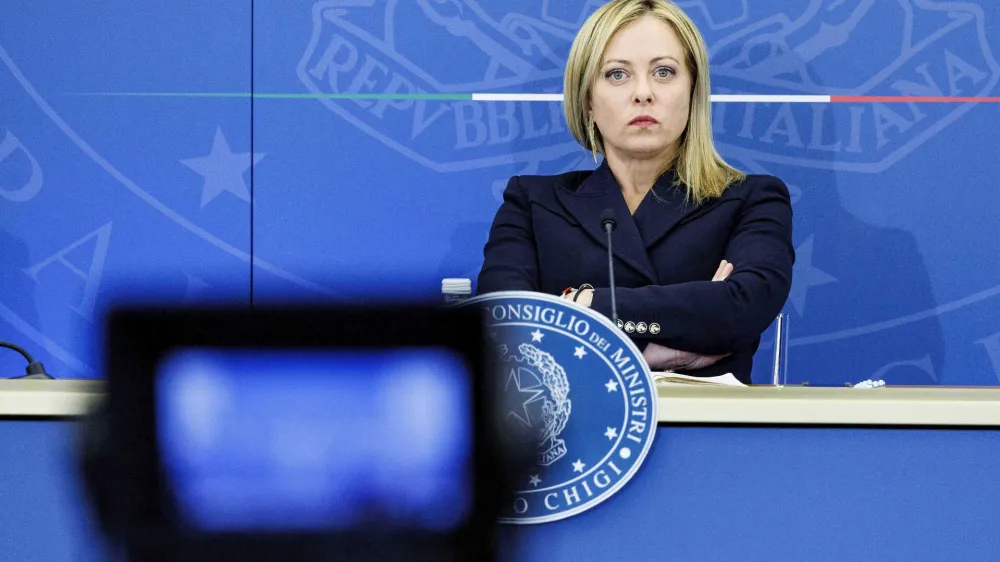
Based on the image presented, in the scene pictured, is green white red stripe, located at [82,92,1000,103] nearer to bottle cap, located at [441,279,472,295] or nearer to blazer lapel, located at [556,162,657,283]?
blazer lapel, located at [556,162,657,283]

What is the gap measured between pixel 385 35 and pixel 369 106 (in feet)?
0.60

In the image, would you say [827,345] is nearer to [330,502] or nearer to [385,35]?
[385,35]

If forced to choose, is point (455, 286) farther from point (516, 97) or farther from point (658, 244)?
point (516, 97)

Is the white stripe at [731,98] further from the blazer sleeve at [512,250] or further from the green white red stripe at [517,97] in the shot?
the blazer sleeve at [512,250]

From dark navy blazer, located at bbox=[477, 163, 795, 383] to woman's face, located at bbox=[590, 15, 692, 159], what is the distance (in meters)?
0.07

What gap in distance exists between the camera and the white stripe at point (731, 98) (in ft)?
8.83

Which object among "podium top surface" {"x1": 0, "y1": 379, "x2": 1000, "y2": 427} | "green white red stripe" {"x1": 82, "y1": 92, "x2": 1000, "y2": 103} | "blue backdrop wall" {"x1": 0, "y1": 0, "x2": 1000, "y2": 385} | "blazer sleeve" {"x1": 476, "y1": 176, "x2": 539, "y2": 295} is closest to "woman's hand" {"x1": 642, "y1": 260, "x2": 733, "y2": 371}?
"blazer sleeve" {"x1": 476, "y1": 176, "x2": 539, "y2": 295}

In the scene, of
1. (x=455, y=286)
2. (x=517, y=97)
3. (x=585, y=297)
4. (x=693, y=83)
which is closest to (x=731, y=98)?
(x=517, y=97)

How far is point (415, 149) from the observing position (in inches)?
109

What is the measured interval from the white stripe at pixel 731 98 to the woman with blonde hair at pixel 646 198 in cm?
58

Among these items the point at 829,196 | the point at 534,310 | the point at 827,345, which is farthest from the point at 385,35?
the point at 534,310

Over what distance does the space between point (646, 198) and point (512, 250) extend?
0.27 meters

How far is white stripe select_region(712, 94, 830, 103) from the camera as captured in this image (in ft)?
8.82

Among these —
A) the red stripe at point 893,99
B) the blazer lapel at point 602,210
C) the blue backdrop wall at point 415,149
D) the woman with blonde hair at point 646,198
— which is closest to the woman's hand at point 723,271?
the woman with blonde hair at point 646,198
